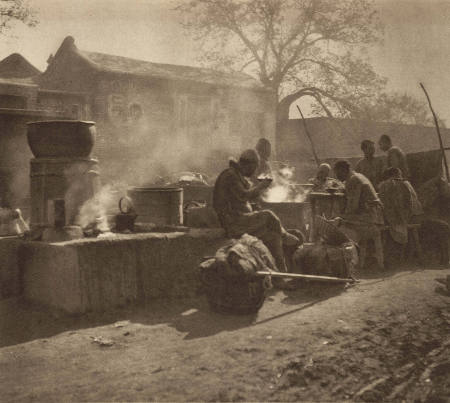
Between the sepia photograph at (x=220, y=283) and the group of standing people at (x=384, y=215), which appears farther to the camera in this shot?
the group of standing people at (x=384, y=215)

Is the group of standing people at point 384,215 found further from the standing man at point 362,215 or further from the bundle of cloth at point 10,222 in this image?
the bundle of cloth at point 10,222

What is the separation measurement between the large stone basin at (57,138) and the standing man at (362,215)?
4371 millimetres

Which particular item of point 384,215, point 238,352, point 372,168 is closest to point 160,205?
point 238,352

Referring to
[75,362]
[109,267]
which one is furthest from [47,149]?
[75,362]

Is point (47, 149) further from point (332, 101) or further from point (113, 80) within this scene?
point (332, 101)

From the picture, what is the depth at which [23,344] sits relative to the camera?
5.05 metres

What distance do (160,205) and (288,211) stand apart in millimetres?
2727

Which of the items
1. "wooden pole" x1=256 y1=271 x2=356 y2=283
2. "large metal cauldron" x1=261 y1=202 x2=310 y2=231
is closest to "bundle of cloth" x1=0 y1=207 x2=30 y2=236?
"wooden pole" x1=256 y1=271 x2=356 y2=283

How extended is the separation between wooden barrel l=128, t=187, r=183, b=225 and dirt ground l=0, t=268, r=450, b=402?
1380mm

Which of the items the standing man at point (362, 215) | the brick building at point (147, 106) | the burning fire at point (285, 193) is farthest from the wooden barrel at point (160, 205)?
the brick building at point (147, 106)

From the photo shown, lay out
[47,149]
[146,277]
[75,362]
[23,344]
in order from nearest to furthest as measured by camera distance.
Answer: [75,362]
[23,344]
[146,277]
[47,149]

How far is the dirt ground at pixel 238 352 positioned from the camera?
3926mm

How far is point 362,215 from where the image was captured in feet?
27.9

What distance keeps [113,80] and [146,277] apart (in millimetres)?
17245
